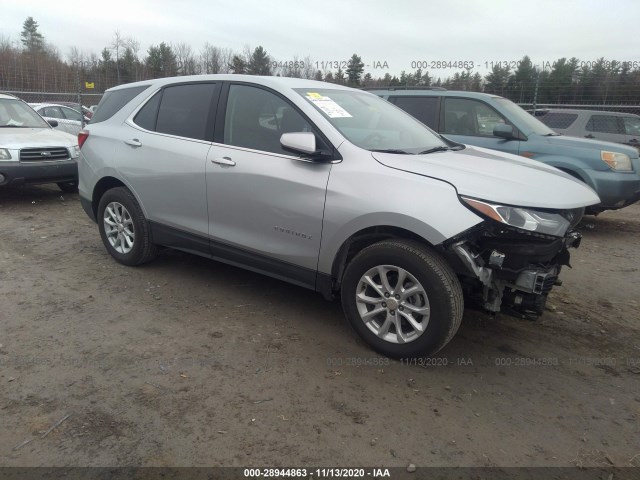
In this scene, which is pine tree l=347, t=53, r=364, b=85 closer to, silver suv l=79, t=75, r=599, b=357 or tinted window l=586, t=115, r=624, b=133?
tinted window l=586, t=115, r=624, b=133

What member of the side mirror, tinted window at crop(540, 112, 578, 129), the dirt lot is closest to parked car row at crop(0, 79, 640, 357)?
the dirt lot

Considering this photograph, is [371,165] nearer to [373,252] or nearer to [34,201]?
[373,252]

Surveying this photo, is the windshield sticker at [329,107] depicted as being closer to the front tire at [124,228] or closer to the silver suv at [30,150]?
the front tire at [124,228]

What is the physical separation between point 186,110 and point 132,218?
1138 mm

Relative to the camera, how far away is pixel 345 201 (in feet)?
10.5

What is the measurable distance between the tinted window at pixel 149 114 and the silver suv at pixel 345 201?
13 mm

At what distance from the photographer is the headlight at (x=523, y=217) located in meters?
2.80

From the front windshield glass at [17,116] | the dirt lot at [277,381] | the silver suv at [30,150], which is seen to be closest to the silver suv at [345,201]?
the dirt lot at [277,381]

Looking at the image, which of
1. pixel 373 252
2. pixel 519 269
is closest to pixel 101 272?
pixel 373 252

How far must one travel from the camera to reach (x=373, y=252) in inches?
122

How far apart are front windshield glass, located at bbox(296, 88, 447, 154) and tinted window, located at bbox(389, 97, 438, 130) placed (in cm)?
297

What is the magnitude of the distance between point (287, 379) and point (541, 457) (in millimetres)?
1436

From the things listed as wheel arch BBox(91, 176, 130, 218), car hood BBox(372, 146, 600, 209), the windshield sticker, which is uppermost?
the windshield sticker

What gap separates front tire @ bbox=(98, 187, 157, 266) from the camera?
4.50 meters
